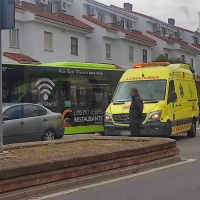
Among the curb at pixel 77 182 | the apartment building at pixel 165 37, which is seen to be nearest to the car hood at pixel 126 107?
the curb at pixel 77 182

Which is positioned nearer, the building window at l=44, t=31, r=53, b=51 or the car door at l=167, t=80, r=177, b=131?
the car door at l=167, t=80, r=177, b=131

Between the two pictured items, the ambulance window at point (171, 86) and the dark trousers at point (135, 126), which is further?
the ambulance window at point (171, 86)

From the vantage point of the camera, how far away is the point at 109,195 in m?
7.87

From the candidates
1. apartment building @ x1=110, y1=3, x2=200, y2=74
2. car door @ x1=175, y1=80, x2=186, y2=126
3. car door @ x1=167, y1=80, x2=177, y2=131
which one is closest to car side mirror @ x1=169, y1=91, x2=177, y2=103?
car door @ x1=167, y1=80, x2=177, y2=131

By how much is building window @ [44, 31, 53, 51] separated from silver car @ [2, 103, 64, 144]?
1809 cm

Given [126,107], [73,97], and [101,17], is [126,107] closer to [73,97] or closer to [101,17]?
[73,97]

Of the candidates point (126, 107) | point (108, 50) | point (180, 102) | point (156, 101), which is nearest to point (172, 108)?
point (156, 101)

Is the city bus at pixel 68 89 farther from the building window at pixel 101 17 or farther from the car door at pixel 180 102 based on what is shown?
the building window at pixel 101 17

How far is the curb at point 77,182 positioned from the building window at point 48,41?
23306 millimetres

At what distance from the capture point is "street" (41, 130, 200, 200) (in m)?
7.75

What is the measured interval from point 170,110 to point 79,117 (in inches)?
158

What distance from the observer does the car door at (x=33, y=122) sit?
47.5ft

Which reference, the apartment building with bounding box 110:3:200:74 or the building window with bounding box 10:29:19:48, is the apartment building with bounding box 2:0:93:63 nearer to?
the building window with bounding box 10:29:19:48

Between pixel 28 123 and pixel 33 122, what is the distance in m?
0.23
